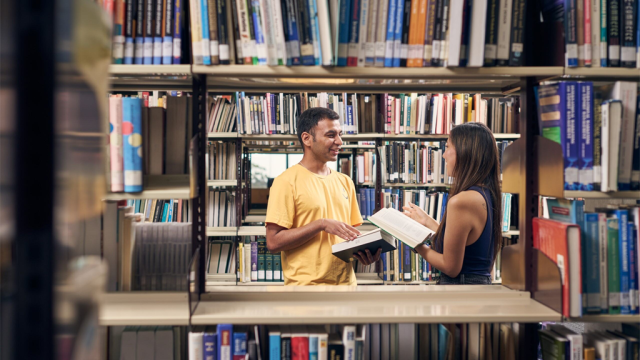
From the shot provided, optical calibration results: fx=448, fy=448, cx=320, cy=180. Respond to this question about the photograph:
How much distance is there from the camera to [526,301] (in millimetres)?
1473

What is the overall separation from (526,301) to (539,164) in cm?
45

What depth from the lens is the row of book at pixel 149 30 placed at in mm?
1367

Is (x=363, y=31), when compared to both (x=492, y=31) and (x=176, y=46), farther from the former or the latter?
(x=176, y=46)

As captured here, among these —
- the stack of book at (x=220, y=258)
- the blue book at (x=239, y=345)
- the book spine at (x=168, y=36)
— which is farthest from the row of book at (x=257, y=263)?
the book spine at (x=168, y=36)

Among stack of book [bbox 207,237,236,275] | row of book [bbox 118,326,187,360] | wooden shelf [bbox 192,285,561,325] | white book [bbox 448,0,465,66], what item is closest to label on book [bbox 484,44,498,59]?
white book [bbox 448,0,465,66]

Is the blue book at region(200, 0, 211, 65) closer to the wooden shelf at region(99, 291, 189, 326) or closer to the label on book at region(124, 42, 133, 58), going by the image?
the label on book at region(124, 42, 133, 58)

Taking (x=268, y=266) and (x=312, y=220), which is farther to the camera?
(x=268, y=266)

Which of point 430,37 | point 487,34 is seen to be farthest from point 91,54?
point 487,34

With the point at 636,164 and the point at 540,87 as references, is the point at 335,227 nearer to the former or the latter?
the point at 540,87

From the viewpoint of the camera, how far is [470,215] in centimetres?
183

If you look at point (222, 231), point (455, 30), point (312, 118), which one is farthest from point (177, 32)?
point (222, 231)

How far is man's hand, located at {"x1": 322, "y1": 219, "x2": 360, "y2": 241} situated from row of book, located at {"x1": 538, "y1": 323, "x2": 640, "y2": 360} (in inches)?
32.0

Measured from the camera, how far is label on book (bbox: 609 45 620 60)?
1380 mm

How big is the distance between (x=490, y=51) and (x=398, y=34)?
289 millimetres
